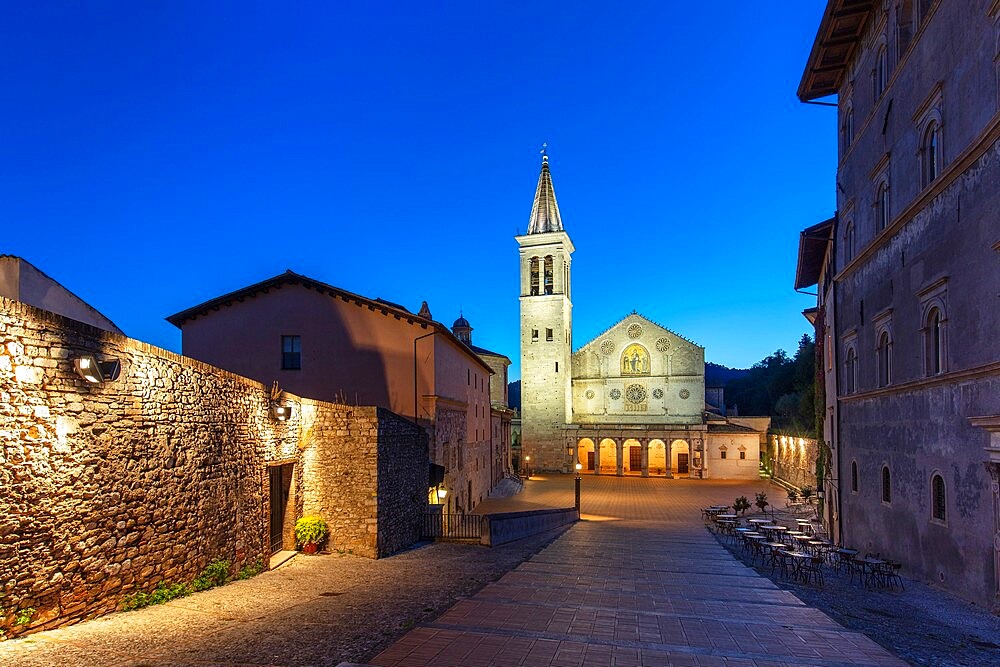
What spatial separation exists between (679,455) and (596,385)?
32.7 feet

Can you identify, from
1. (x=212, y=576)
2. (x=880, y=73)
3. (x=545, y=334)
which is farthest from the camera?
(x=545, y=334)

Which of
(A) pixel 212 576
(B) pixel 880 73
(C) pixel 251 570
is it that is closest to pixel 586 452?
(B) pixel 880 73

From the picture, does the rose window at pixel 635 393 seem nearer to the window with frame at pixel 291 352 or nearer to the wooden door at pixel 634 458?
the wooden door at pixel 634 458

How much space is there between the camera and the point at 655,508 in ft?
109

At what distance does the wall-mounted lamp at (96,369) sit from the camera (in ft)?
25.0

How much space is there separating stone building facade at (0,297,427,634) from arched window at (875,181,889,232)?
13.8 meters

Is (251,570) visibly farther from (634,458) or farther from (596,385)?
(596,385)

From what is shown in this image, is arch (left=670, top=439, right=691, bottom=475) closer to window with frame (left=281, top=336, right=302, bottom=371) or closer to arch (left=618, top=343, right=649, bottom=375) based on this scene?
arch (left=618, top=343, right=649, bottom=375)

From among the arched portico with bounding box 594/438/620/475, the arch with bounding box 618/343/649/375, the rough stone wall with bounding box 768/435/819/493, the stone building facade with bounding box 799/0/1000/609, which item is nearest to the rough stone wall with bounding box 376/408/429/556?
the stone building facade with bounding box 799/0/1000/609

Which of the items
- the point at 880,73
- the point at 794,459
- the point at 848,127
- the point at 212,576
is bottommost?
the point at 794,459

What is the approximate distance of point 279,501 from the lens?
13.5 meters

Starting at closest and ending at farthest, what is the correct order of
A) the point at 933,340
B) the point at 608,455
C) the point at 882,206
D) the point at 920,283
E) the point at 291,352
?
1. the point at 933,340
2. the point at 920,283
3. the point at 882,206
4. the point at 291,352
5. the point at 608,455

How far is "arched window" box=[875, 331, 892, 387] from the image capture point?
15126 millimetres

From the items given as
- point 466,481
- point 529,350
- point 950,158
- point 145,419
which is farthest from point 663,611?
point 529,350
